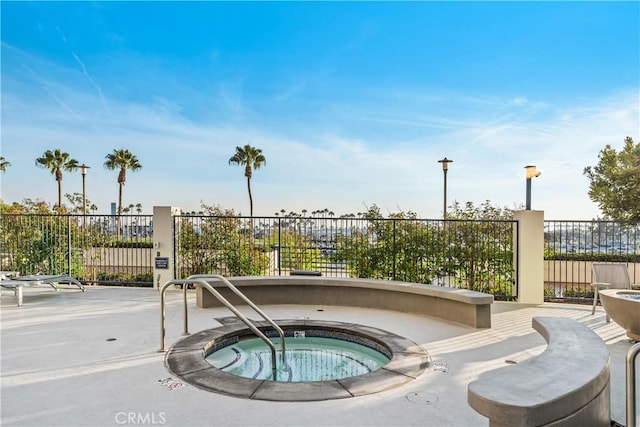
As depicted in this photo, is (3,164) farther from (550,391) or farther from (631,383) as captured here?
(631,383)

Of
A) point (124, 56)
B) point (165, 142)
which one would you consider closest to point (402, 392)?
point (124, 56)

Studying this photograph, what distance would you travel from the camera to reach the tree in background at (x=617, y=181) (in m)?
13.3

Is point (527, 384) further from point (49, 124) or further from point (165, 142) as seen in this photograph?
point (49, 124)

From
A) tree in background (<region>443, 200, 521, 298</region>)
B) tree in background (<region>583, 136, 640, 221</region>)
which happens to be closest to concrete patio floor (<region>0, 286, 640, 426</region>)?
tree in background (<region>443, 200, 521, 298</region>)

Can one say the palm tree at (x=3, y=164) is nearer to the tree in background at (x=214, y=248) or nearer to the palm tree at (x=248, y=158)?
the palm tree at (x=248, y=158)

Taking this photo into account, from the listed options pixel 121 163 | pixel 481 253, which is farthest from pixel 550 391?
pixel 121 163

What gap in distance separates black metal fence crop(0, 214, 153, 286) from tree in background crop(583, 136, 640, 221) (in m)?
15.7

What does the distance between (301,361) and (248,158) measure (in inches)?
735

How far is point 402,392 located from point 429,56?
813cm

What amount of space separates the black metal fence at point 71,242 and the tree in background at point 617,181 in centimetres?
1572

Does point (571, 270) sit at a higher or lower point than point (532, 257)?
lower

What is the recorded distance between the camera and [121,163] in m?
23.5

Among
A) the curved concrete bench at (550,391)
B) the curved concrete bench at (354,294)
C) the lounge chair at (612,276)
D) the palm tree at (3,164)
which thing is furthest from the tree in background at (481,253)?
the palm tree at (3,164)

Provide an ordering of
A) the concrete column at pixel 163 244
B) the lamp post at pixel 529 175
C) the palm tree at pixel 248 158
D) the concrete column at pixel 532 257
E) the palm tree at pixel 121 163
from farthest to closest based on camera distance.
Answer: the palm tree at pixel 121 163 < the palm tree at pixel 248 158 < the concrete column at pixel 163 244 < the lamp post at pixel 529 175 < the concrete column at pixel 532 257
